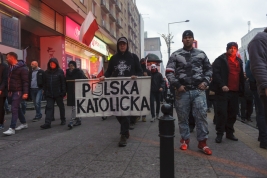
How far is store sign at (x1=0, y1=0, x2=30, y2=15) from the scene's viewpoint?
10.3 metres

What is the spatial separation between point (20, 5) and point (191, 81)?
10144mm

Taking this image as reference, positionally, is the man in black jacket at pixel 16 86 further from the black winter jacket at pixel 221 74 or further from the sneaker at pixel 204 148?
the black winter jacket at pixel 221 74

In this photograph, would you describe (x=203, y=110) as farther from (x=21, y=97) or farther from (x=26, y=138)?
(x=21, y=97)

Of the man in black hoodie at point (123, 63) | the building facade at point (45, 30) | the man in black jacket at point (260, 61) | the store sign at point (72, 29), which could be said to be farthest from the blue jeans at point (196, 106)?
the store sign at point (72, 29)

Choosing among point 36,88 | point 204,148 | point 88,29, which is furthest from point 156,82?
point 204,148

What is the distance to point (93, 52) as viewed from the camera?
22719 mm

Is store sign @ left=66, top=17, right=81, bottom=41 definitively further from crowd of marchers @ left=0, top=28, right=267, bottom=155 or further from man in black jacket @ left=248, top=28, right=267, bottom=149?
man in black jacket @ left=248, top=28, right=267, bottom=149

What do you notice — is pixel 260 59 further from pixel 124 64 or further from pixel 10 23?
pixel 10 23

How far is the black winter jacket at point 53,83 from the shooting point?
6.73m

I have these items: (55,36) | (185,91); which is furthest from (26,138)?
(55,36)

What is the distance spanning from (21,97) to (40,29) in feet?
31.6

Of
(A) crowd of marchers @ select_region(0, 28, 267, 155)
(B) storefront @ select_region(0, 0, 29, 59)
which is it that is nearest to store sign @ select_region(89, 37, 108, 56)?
(B) storefront @ select_region(0, 0, 29, 59)

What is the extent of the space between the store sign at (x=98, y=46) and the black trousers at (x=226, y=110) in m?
16.8

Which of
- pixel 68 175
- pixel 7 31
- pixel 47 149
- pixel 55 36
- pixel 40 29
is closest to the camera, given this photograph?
pixel 68 175
